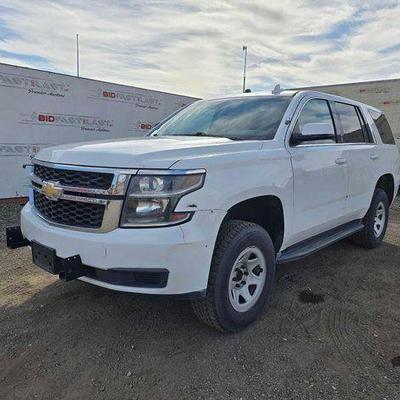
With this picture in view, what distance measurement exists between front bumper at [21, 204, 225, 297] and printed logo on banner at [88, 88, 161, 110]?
25.0 feet

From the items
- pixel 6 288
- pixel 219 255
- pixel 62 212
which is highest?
pixel 62 212

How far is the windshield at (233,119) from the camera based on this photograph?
3604 mm

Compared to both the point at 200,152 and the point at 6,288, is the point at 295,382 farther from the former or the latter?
the point at 6,288

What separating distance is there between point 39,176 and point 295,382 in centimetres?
247

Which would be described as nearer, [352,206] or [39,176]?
[39,176]

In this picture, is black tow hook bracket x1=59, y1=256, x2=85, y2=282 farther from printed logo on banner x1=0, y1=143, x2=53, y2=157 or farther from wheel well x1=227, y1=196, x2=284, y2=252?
printed logo on banner x1=0, y1=143, x2=53, y2=157

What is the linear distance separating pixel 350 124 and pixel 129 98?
688 centimetres

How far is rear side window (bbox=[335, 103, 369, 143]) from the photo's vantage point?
4.61 meters

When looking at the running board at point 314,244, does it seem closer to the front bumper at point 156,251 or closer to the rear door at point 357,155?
the rear door at point 357,155

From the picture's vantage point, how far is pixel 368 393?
2.48m

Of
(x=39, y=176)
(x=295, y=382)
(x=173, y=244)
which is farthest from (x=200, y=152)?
(x=295, y=382)

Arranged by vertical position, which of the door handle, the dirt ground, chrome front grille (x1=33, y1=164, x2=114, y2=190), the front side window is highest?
the front side window

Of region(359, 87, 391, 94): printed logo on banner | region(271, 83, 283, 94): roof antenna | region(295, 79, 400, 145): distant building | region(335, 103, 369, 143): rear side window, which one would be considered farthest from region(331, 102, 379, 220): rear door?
region(359, 87, 391, 94): printed logo on banner

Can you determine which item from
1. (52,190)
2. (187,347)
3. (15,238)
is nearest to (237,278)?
(187,347)
